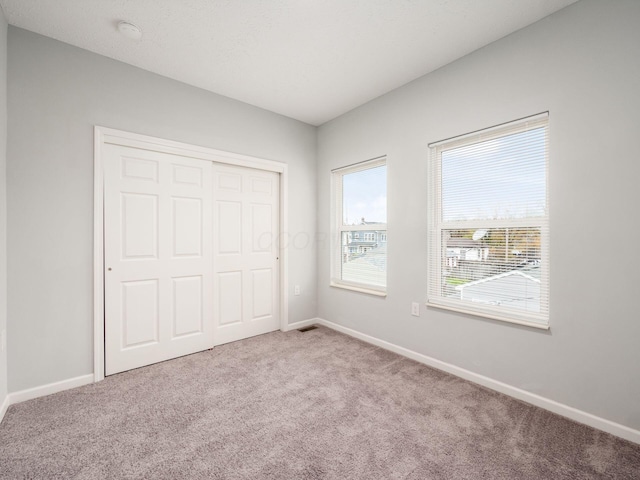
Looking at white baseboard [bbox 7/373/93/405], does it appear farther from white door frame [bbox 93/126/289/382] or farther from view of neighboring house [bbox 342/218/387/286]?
view of neighboring house [bbox 342/218/387/286]

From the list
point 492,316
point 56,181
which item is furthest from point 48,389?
point 492,316

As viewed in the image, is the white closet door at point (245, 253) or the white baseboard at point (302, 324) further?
the white baseboard at point (302, 324)

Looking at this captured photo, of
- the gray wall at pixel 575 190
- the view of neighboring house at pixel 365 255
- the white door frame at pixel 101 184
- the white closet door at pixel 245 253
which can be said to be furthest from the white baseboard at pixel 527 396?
the white door frame at pixel 101 184

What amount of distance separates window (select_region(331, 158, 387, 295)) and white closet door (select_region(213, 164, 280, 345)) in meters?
0.79

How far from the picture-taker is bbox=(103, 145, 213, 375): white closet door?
8.25ft

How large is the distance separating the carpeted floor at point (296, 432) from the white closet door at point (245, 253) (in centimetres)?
86

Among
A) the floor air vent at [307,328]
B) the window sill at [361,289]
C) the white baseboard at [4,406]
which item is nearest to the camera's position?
the white baseboard at [4,406]

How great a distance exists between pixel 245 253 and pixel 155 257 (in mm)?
948

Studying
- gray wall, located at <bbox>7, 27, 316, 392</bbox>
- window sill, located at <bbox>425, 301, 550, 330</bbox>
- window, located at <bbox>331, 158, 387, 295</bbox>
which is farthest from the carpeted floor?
window, located at <bbox>331, 158, 387, 295</bbox>

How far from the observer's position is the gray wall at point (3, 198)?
6.40 ft

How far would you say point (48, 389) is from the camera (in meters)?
2.19

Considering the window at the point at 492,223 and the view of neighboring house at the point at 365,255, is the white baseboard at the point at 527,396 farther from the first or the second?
the view of neighboring house at the point at 365,255

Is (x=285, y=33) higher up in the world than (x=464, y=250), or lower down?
higher up

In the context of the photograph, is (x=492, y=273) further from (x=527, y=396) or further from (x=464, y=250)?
(x=527, y=396)
